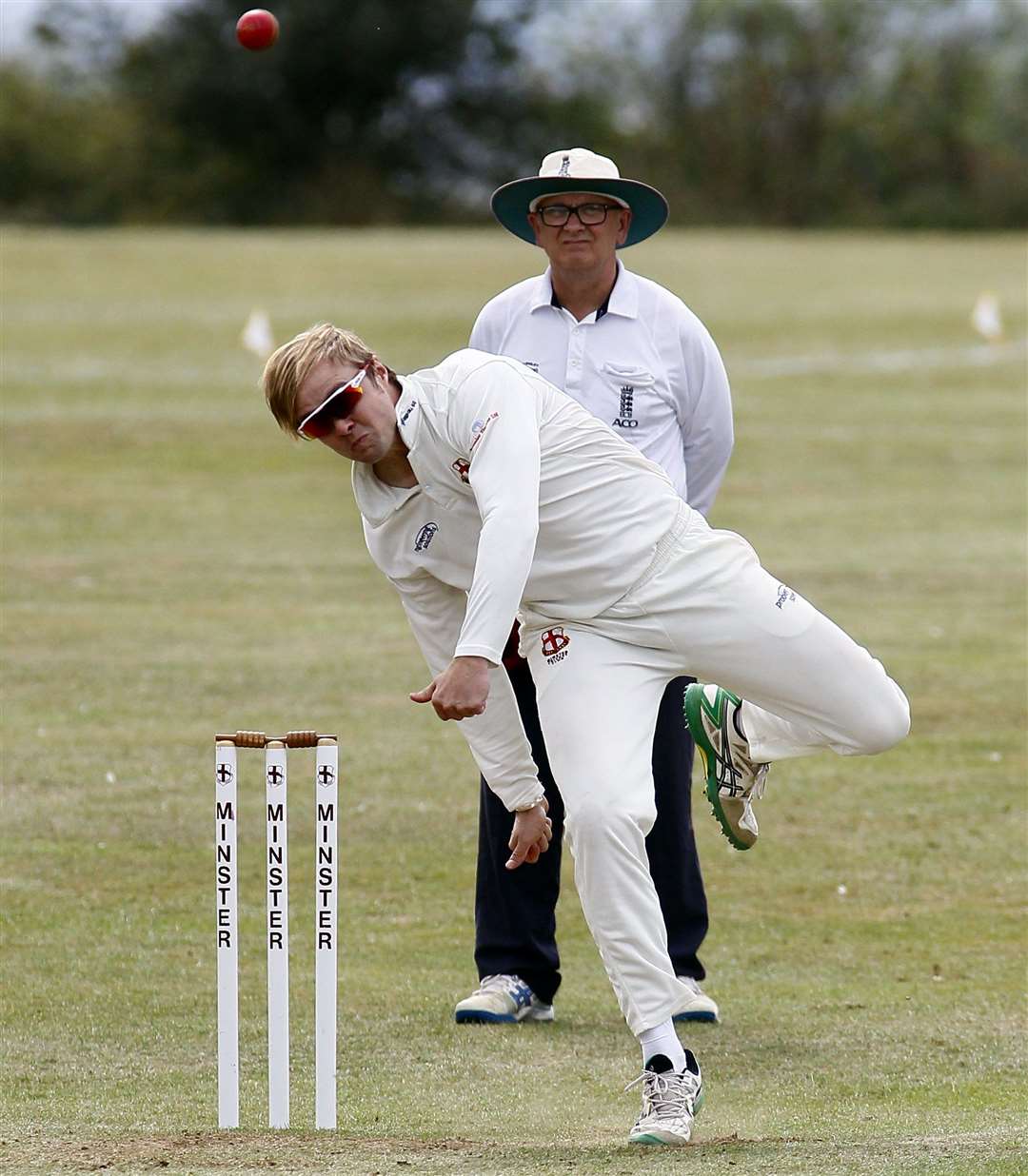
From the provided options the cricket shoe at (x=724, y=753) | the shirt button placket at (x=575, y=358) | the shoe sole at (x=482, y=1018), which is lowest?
the shoe sole at (x=482, y=1018)

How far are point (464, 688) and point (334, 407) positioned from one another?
823mm

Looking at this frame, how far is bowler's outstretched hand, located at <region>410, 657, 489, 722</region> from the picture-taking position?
511 cm

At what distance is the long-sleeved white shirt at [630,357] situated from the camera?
21.9 ft

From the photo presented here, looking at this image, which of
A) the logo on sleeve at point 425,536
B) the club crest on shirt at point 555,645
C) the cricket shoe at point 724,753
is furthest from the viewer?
the cricket shoe at point 724,753

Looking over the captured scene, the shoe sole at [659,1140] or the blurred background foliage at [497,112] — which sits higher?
the blurred background foliage at [497,112]

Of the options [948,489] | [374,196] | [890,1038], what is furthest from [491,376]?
[374,196]

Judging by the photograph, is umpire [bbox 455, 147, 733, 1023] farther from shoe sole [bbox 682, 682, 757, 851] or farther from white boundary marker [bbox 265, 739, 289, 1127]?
white boundary marker [bbox 265, 739, 289, 1127]

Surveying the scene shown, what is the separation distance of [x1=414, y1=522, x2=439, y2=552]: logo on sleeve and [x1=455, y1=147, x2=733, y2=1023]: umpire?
3.05 ft

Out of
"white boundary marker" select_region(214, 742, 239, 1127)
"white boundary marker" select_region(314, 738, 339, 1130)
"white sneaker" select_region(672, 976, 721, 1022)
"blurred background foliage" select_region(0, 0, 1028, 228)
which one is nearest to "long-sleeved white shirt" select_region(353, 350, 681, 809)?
"white boundary marker" select_region(314, 738, 339, 1130)

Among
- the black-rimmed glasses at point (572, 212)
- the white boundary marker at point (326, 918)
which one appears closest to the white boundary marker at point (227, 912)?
the white boundary marker at point (326, 918)

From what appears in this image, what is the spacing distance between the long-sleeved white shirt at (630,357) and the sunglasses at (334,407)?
1.33 m

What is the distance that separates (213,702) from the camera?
11.7m

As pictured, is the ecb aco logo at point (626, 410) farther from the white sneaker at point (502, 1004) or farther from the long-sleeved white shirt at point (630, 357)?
the white sneaker at point (502, 1004)

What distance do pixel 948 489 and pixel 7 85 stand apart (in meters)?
53.3
